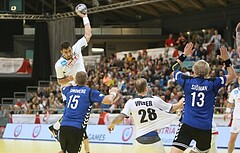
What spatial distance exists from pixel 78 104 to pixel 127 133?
11.6 m

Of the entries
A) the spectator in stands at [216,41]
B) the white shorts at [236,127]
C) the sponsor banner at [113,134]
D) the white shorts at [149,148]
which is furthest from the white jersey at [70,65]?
the spectator in stands at [216,41]

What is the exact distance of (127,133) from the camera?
2172cm

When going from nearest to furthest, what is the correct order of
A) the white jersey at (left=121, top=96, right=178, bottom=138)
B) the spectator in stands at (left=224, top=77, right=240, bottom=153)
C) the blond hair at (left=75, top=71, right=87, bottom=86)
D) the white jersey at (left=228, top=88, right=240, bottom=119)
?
the white jersey at (left=121, top=96, right=178, bottom=138)
the blond hair at (left=75, top=71, right=87, bottom=86)
the spectator in stands at (left=224, top=77, right=240, bottom=153)
the white jersey at (left=228, top=88, right=240, bottom=119)

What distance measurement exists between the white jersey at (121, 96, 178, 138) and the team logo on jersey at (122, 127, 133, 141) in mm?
12398

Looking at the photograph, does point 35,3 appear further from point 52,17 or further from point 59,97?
point 59,97

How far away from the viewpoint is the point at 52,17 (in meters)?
40.5

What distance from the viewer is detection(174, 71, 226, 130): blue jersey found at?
30.6 ft

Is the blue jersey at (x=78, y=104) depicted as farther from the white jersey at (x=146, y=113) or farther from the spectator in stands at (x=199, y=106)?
the spectator in stands at (x=199, y=106)

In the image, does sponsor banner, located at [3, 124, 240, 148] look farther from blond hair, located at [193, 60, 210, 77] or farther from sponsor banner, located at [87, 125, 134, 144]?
blond hair, located at [193, 60, 210, 77]

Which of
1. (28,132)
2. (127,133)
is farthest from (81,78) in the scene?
(28,132)

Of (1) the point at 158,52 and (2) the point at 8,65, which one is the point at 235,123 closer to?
(1) the point at 158,52

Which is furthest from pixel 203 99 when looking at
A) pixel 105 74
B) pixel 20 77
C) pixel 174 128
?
pixel 20 77

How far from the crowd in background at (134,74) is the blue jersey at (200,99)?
1431 cm

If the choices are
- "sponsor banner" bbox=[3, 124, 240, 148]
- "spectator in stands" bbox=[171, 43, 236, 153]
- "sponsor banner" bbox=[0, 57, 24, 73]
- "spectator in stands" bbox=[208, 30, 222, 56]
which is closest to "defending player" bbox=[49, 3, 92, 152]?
"spectator in stands" bbox=[171, 43, 236, 153]
